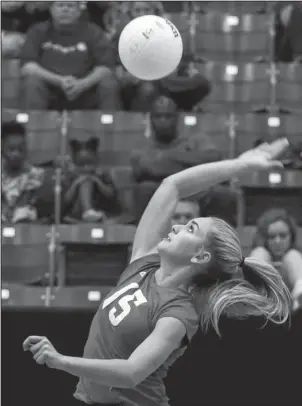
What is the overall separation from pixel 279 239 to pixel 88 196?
4.63 feet

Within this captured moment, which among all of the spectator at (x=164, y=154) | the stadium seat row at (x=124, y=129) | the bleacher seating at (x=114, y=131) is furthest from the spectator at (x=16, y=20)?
the spectator at (x=164, y=154)

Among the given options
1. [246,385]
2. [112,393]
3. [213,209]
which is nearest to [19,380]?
[246,385]

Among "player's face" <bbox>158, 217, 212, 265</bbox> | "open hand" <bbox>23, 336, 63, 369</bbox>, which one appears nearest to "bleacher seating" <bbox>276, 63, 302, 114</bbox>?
"player's face" <bbox>158, 217, 212, 265</bbox>

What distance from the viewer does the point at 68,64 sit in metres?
7.04

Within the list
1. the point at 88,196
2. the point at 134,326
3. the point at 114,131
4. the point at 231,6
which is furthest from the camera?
the point at 231,6

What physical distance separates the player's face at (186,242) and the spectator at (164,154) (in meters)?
2.69

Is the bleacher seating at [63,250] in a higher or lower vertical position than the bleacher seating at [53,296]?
higher

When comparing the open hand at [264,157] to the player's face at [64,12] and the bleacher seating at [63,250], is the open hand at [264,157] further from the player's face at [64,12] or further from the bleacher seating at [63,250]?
the player's face at [64,12]

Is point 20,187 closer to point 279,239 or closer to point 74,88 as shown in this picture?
point 74,88

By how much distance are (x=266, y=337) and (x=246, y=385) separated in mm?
297

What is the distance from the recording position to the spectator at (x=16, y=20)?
24.5 ft

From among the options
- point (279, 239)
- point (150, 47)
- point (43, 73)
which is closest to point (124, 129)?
point (43, 73)

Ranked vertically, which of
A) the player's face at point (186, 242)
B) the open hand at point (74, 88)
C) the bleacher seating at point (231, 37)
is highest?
the bleacher seating at point (231, 37)

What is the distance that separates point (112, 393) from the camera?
3.36m
